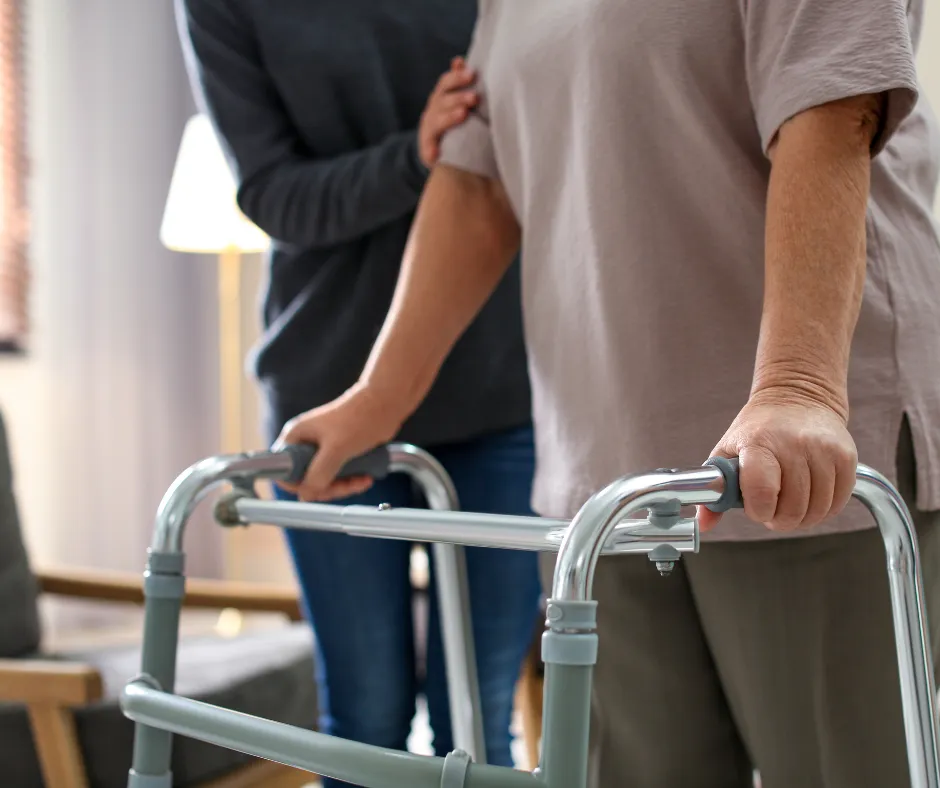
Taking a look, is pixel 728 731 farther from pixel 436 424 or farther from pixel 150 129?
pixel 150 129

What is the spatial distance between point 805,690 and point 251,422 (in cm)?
346

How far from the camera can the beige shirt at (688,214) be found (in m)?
0.75

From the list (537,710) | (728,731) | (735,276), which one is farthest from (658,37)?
(537,710)

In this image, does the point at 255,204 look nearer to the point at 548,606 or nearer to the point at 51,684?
the point at 51,684

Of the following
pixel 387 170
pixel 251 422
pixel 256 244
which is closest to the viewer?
pixel 387 170

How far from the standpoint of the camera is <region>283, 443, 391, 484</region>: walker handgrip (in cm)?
97

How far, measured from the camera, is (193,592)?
2059 mm

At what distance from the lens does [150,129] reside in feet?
11.7

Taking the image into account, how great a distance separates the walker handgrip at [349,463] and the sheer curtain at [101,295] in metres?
2.61

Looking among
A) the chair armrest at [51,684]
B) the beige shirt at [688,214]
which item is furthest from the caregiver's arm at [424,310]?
the chair armrest at [51,684]

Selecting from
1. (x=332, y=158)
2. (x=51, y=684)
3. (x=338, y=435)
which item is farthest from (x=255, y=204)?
(x=51, y=684)

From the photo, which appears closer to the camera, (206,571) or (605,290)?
Answer: (605,290)

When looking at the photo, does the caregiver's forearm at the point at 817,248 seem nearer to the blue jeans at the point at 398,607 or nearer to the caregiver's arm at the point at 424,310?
the caregiver's arm at the point at 424,310

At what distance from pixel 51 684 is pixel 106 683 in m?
0.30
